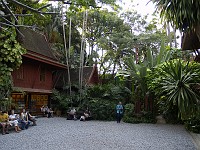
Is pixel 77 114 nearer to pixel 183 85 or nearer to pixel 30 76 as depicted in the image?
pixel 30 76

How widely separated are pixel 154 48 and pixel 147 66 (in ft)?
34.1

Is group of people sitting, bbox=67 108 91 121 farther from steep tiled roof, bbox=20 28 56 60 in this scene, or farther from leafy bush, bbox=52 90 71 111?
steep tiled roof, bbox=20 28 56 60

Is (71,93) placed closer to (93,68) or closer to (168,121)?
(93,68)

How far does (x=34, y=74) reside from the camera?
1889 centimetres

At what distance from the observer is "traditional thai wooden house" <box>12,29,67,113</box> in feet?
56.8

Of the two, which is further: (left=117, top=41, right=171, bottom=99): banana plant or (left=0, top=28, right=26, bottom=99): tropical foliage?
(left=117, top=41, right=171, bottom=99): banana plant

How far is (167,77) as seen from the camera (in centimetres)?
923

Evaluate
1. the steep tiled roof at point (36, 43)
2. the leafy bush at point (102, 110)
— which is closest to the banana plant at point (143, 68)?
the leafy bush at point (102, 110)

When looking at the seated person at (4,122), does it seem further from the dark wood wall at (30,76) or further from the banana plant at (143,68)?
the banana plant at (143,68)

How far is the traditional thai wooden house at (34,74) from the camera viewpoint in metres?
17.3

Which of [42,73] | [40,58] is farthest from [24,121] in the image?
[42,73]

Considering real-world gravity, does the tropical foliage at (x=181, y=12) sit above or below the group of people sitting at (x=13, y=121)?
above

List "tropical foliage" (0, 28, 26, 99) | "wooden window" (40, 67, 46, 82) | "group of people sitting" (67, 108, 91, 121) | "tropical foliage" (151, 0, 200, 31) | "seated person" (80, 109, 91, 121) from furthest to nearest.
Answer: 1. "wooden window" (40, 67, 46, 82)
2. "group of people sitting" (67, 108, 91, 121)
3. "seated person" (80, 109, 91, 121)
4. "tropical foliage" (0, 28, 26, 99)
5. "tropical foliage" (151, 0, 200, 31)

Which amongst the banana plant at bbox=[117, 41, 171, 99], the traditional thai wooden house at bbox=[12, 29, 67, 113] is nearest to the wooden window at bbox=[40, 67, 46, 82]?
the traditional thai wooden house at bbox=[12, 29, 67, 113]
